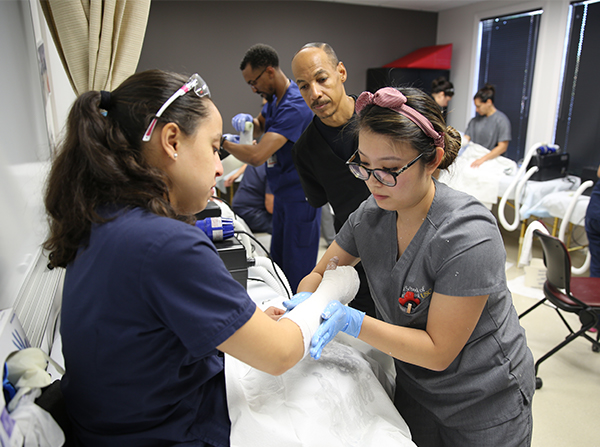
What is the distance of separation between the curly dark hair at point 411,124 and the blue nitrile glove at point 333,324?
431 mm

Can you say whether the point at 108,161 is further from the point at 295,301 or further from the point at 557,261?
the point at 557,261

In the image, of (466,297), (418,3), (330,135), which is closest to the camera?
(466,297)

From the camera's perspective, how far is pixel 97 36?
1610 mm

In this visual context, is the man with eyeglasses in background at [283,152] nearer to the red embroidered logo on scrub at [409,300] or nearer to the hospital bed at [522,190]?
the hospital bed at [522,190]

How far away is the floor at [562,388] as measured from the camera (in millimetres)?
1842

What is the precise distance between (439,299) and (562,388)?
179cm

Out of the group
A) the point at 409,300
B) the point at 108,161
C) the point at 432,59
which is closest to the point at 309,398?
the point at 409,300

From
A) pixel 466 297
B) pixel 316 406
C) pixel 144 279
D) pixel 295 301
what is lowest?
pixel 316 406

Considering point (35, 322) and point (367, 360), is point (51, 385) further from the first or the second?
point (367, 360)

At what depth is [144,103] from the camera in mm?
775

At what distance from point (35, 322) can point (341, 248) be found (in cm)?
91

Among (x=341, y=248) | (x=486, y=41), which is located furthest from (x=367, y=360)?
(x=486, y=41)

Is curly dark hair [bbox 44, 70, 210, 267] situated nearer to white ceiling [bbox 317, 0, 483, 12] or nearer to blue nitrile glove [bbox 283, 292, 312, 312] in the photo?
blue nitrile glove [bbox 283, 292, 312, 312]

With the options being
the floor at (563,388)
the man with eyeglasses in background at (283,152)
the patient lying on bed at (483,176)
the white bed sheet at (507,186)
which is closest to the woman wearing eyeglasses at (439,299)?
the floor at (563,388)
